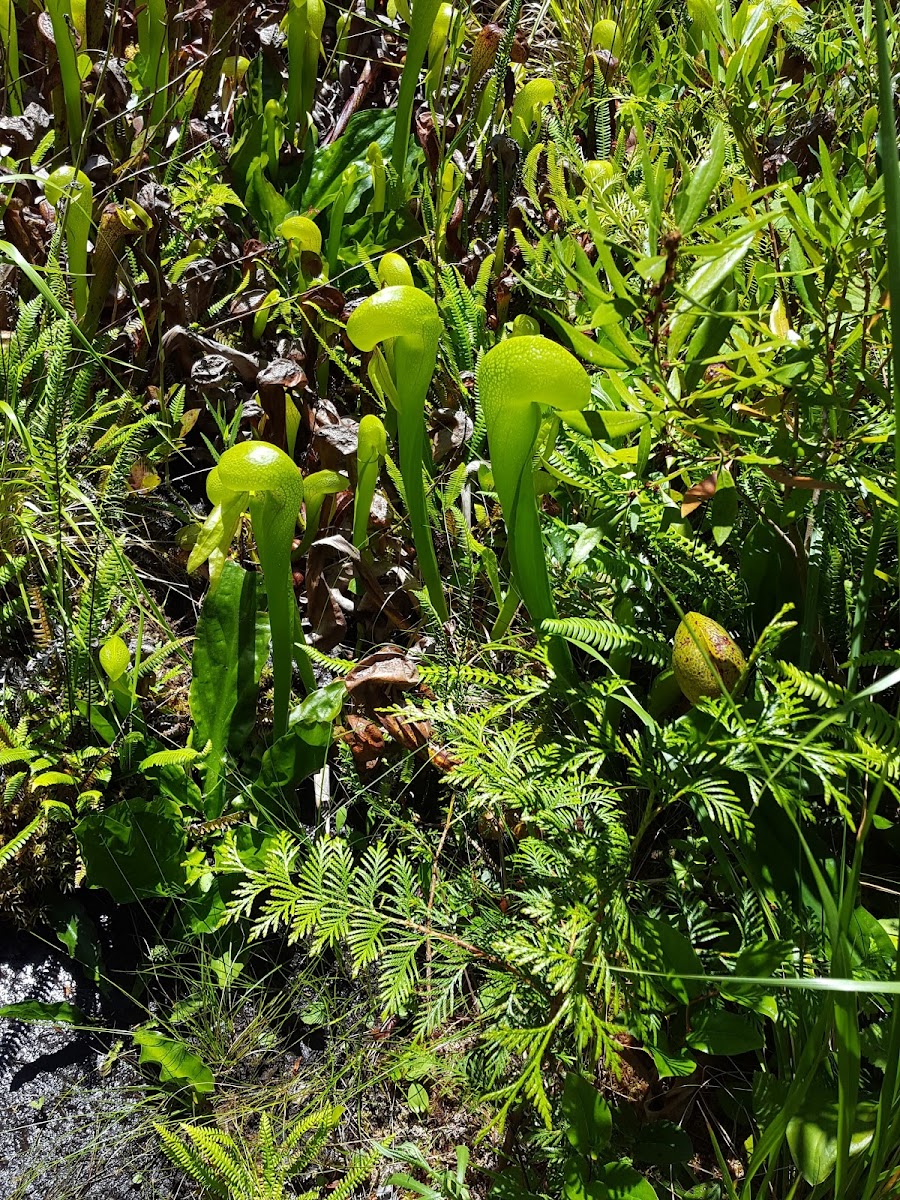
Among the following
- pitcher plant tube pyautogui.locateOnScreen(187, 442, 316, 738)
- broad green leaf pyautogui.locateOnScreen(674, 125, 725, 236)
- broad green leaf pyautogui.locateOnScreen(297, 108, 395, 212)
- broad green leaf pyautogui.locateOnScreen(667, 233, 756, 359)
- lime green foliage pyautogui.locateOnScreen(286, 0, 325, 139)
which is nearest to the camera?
broad green leaf pyautogui.locateOnScreen(667, 233, 756, 359)

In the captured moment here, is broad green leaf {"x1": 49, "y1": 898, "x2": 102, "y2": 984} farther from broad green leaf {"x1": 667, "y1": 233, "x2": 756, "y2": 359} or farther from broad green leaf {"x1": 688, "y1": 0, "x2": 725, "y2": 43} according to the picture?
→ broad green leaf {"x1": 688, "y1": 0, "x2": 725, "y2": 43}

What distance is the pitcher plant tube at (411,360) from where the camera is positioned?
947 mm

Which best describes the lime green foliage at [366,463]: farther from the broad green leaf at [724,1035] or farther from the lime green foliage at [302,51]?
the lime green foliage at [302,51]

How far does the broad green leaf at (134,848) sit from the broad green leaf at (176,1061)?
15 cm

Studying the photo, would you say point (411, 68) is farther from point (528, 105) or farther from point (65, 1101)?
point (65, 1101)

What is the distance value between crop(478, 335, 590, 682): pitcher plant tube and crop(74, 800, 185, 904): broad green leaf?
1.55 feet

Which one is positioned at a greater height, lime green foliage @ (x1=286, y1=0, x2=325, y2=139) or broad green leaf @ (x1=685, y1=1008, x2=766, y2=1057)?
lime green foliage @ (x1=286, y1=0, x2=325, y2=139)

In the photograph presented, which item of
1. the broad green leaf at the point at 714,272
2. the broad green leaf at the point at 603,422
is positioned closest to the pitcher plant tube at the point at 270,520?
the broad green leaf at the point at 603,422

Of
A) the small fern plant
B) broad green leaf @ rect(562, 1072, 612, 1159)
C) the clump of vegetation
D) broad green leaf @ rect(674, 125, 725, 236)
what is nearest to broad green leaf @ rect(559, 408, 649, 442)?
the clump of vegetation

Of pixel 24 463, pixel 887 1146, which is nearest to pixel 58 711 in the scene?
pixel 24 463

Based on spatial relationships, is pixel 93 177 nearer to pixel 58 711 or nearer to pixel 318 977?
pixel 58 711

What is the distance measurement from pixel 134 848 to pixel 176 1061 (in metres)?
0.22

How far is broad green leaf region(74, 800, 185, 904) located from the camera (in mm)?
1017

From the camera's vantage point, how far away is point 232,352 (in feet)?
4.78
